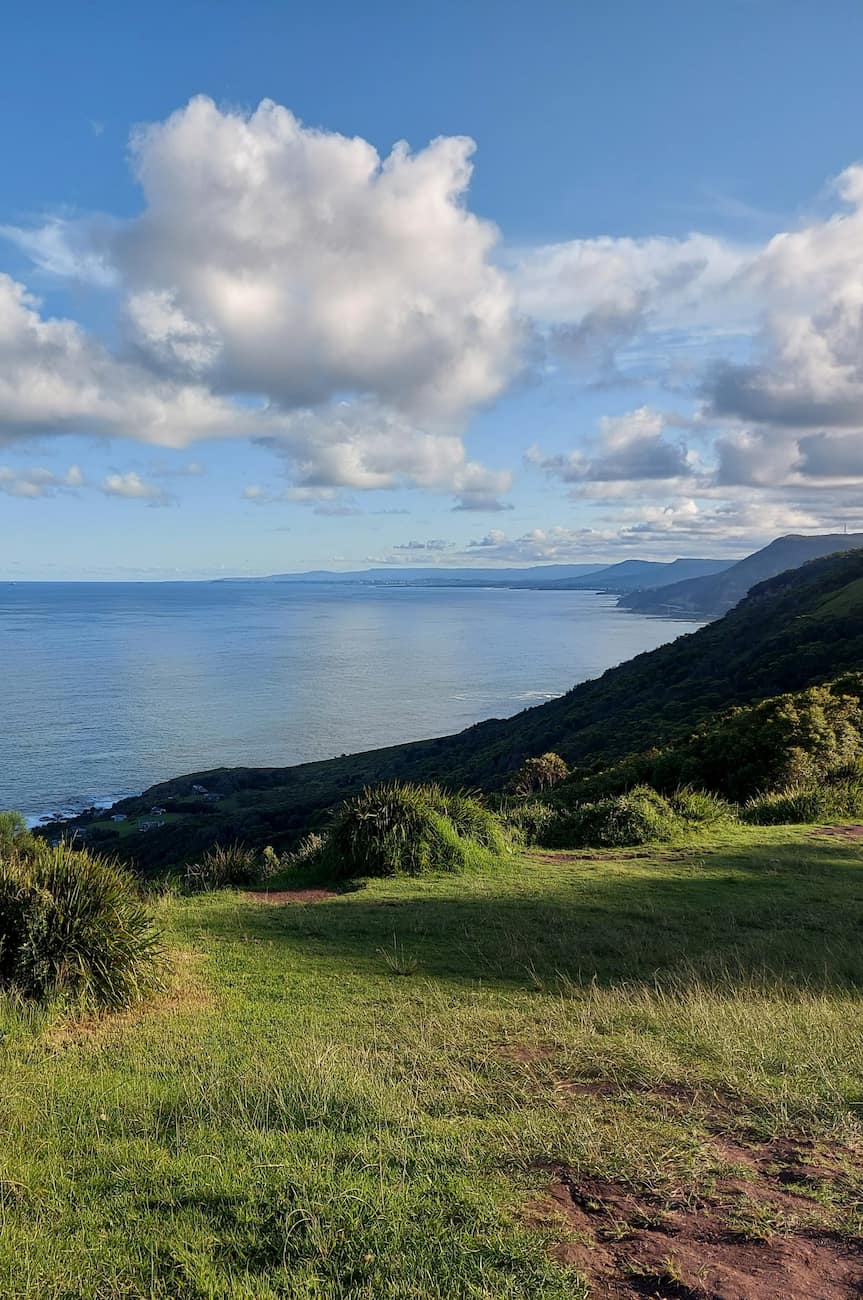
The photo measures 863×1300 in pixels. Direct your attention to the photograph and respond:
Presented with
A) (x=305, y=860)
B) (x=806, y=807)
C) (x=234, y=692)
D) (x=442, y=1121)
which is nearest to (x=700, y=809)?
(x=806, y=807)

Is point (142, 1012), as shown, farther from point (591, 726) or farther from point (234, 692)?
point (234, 692)

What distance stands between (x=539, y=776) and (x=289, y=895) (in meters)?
15.5

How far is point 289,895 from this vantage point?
1045cm

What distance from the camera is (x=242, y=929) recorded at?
8.73 m

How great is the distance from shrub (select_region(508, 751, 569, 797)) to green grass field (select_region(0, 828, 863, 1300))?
14734 mm

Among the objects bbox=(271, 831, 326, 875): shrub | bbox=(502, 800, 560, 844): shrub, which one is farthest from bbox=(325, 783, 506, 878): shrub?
bbox=(502, 800, 560, 844): shrub

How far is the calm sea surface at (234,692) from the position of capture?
2409 inches

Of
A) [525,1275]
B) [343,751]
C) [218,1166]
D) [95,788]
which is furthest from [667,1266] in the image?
[343,751]

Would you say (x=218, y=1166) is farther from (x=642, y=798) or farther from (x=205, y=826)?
(x=205, y=826)

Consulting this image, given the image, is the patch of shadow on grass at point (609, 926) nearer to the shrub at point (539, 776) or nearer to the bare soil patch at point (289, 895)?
the bare soil patch at point (289, 895)

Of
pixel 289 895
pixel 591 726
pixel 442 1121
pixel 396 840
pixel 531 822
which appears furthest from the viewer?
pixel 591 726

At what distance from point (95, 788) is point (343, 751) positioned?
19555mm

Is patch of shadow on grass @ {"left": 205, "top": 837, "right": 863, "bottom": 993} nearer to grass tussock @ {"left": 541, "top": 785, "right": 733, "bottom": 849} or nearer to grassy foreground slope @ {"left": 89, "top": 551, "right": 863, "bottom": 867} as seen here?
grass tussock @ {"left": 541, "top": 785, "right": 733, "bottom": 849}

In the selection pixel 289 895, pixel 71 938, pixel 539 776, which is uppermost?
pixel 71 938
